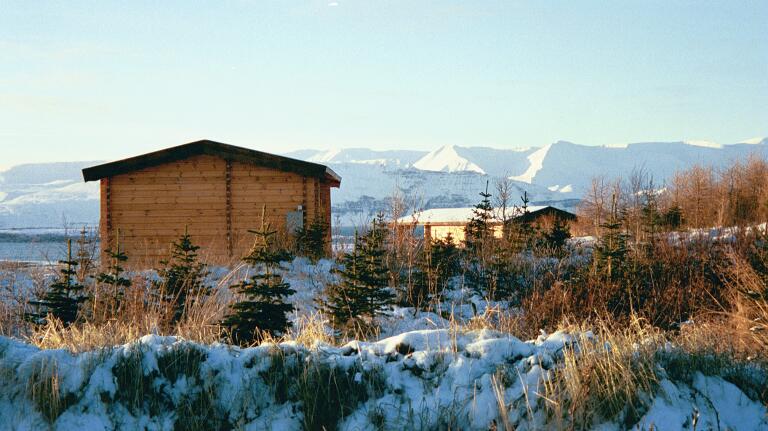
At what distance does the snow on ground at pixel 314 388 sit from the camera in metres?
4.78

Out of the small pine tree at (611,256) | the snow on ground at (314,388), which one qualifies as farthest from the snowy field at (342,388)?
the small pine tree at (611,256)

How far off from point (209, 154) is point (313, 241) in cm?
524

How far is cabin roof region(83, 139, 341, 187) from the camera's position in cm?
2177

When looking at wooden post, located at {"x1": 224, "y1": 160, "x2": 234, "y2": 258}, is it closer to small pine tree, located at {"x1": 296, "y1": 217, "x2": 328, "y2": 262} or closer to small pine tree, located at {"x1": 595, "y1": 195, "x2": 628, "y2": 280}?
small pine tree, located at {"x1": 296, "y1": 217, "x2": 328, "y2": 262}

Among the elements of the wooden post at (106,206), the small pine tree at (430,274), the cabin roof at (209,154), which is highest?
the cabin roof at (209,154)

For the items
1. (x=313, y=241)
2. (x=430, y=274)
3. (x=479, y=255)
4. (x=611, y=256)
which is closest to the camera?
(x=611, y=256)

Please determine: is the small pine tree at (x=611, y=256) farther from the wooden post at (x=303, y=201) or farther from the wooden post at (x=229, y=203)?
the wooden post at (x=229, y=203)

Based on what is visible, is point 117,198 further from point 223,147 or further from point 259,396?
point 259,396

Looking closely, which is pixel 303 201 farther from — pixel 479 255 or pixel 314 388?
pixel 314 388

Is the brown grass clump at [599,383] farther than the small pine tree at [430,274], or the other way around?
the small pine tree at [430,274]

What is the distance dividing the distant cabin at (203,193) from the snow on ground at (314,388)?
16.3 meters

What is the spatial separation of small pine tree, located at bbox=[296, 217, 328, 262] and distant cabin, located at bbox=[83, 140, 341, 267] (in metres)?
1.20

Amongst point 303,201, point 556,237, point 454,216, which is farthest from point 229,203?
point 454,216

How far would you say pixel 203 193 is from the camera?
2206 centimetres
